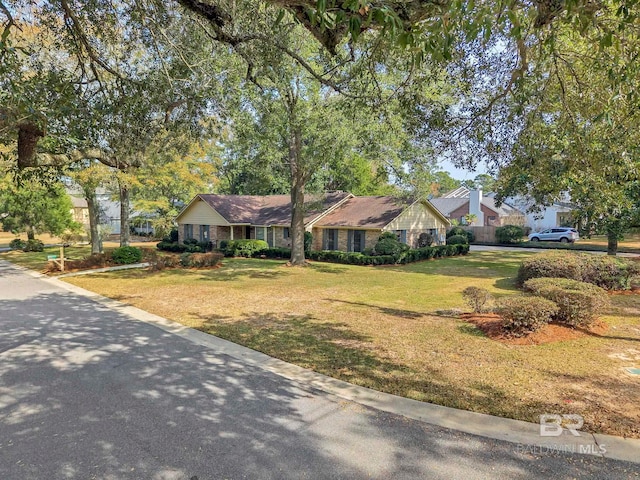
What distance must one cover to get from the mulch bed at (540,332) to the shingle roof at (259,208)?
63.4 ft

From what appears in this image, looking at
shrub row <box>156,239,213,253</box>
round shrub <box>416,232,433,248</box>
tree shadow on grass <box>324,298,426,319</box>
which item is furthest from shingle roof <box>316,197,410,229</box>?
tree shadow on grass <box>324,298,426,319</box>

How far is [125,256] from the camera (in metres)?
21.6

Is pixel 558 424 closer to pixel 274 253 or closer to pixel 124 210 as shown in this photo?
pixel 274 253

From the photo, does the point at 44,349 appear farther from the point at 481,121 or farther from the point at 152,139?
the point at 481,121

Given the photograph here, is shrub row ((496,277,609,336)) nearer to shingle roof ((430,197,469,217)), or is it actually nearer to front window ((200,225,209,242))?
front window ((200,225,209,242))

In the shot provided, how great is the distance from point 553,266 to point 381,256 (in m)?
10.1

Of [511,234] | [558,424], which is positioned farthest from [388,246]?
[511,234]

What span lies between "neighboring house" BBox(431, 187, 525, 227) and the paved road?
1758 inches

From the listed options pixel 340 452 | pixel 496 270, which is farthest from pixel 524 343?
pixel 496 270

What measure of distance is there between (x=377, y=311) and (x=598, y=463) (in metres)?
7.26

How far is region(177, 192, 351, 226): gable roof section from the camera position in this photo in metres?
28.8

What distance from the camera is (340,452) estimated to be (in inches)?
163

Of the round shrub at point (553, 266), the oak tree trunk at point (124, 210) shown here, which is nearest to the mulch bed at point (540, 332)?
the round shrub at point (553, 266)

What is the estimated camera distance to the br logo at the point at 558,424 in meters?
4.50
